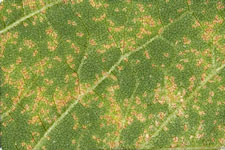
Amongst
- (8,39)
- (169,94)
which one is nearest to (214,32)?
(169,94)

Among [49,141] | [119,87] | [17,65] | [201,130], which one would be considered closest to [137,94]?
[119,87]

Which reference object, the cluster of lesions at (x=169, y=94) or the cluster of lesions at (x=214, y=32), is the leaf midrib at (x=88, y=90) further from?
the cluster of lesions at (x=169, y=94)

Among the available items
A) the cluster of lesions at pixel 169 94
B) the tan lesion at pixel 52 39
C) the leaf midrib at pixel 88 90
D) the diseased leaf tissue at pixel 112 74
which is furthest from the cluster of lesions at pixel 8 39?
the cluster of lesions at pixel 169 94

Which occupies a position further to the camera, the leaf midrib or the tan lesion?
the tan lesion

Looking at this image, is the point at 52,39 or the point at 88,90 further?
the point at 52,39

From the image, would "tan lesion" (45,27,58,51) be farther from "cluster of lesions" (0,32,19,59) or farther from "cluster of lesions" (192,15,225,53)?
"cluster of lesions" (192,15,225,53)

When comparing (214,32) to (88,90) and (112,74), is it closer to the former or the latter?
(112,74)

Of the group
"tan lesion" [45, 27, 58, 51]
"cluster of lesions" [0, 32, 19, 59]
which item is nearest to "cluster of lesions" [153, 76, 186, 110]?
"tan lesion" [45, 27, 58, 51]

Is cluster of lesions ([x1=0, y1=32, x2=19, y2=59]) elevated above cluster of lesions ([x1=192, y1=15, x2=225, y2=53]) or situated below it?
above

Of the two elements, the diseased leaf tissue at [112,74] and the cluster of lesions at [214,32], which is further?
the cluster of lesions at [214,32]
